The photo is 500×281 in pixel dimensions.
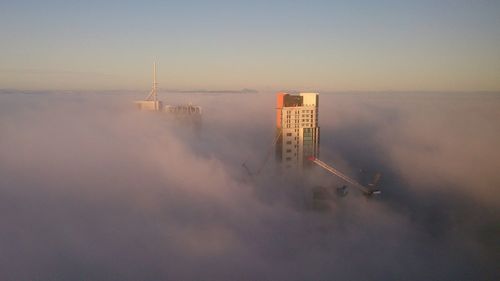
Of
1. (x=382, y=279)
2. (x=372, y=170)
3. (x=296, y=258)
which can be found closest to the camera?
(x=382, y=279)

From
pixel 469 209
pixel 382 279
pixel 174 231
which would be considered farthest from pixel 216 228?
pixel 469 209

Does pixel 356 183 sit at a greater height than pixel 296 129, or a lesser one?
lesser

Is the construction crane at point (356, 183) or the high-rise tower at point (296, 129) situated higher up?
the high-rise tower at point (296, 129)

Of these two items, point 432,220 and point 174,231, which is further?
point 432,220

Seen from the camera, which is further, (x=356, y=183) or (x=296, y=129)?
(x=356, y=183)

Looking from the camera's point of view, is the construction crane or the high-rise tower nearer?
the high-rise tower

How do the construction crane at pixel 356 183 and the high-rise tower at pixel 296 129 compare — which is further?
the construction crane at pixel 356 183

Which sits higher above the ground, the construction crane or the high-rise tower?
the high-rise tower

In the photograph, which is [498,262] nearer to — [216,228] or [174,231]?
[216,228]
